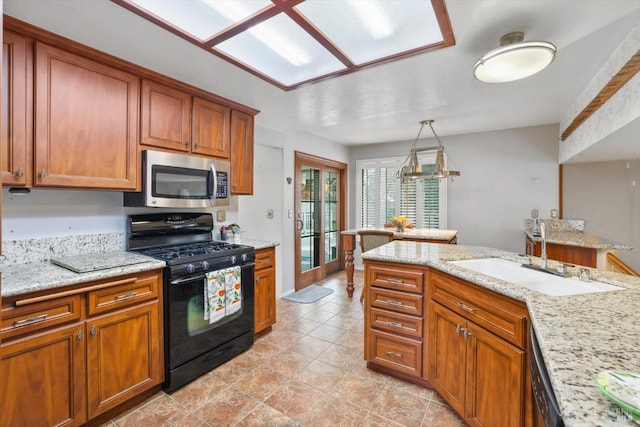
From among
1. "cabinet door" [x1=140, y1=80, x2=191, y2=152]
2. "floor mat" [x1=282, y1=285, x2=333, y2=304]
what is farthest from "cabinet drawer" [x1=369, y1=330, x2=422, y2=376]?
"cabinet door" [x1=140, y1=80, x2=191, y2=152]

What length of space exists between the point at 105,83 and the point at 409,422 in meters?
2.89

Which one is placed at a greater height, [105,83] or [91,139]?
[105,83]

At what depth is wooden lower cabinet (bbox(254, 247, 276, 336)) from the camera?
2.70 m

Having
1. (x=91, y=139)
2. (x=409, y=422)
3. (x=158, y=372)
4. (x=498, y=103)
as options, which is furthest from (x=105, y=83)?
(x=498, y=103)

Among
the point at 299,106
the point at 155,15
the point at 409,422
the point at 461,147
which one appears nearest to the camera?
the point at 155,15

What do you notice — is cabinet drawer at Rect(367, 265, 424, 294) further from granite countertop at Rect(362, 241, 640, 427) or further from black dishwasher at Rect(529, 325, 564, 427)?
black dishwasher at Rect(529, 325, 564, 427)

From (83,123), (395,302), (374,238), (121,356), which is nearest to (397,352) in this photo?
(395,302)

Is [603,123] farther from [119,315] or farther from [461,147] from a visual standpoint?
[119,315]

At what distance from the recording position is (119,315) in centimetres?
174

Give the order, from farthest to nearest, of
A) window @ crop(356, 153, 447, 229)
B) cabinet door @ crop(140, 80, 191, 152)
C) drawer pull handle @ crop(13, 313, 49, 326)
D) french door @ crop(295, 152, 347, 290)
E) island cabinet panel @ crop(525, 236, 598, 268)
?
window @ crop(356, 153, 447, 229) → french door @ crop(295, 152, 347, 290) → island cabinet panel @ crop(525, 236, 598, 268) → cabinet door @ crop(140, 80, 191, 152) → drawer pull handle @ crop(13, 313, 49, 326)

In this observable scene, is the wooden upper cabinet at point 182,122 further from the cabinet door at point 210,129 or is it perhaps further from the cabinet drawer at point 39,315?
the cabinet drawer at point 39,315

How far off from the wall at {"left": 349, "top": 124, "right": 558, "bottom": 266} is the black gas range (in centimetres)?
359

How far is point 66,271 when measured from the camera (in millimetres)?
1662

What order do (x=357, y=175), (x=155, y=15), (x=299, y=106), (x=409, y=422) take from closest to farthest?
(x=155, y=15) < (x=409, y=422) < (x=299, y=106) < (x=357, y=175)
